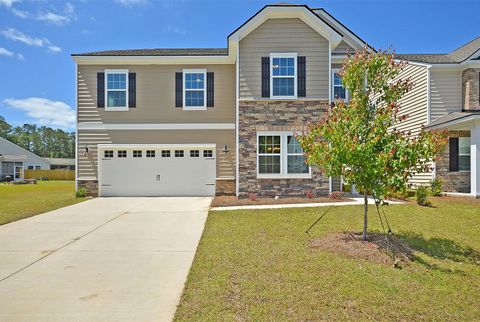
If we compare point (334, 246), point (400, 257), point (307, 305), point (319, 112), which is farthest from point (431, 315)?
point (319, 112)

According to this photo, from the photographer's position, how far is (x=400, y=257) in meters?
5.02

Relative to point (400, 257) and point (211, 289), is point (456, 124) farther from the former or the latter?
point (211, 289)

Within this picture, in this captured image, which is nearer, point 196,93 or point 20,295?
point 20,295

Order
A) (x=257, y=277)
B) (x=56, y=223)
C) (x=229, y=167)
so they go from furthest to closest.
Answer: (x=229, y=167) < (x=56, y=223) < (x=257, y=277)

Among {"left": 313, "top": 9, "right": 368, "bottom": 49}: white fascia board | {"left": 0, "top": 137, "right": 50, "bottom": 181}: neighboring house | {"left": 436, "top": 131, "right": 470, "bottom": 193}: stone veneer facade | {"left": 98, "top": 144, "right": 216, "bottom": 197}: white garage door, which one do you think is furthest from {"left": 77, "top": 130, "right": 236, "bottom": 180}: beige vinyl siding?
{"left": 0, "top": 137, "right": 50, "bottom": 181}: neighboring house

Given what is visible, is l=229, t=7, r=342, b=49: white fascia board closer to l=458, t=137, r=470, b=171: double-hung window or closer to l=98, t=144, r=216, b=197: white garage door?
l=98, t=144, r=216, b=197: white garage door

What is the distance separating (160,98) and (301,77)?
265 inches

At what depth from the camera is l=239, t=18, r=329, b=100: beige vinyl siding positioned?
479 inches

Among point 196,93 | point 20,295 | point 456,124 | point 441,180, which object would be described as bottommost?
point 20,295

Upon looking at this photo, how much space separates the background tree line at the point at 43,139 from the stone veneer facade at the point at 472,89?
86.0 m

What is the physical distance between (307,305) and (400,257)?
262cm

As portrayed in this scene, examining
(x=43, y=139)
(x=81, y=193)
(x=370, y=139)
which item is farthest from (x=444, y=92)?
(x=43, y=139)

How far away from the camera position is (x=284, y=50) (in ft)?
40.0

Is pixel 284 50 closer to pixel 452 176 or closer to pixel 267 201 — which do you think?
pixel 267 201
